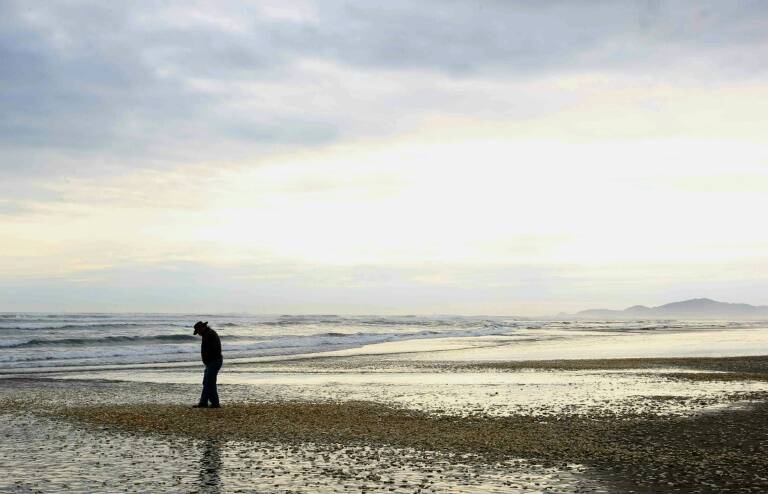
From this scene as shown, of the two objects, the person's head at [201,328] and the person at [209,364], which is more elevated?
the person's head at [201,328]

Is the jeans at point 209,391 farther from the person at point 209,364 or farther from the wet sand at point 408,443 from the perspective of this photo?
the wet sand at point 408,443

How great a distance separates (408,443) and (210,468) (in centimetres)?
403

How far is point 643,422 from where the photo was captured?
16.5m

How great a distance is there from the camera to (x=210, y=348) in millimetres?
20812

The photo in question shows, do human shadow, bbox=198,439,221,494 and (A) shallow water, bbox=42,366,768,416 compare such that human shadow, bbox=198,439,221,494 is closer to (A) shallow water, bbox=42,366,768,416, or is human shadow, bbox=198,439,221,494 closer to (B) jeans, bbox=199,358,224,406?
(B) jeans, bbox=199,358,224,406

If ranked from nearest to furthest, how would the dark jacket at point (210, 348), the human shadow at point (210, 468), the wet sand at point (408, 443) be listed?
the human shadow at point (210, 468) < the wet sand at point (408, 443) < the dark jacket at point (210, 348)

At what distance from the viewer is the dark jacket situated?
67.8ft

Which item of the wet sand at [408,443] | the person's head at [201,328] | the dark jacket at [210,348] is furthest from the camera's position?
the person's head at [201,328]

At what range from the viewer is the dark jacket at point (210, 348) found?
20672mm

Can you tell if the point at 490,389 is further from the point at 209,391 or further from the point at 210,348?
the point at 209,391

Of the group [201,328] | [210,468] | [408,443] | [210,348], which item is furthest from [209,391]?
[210,468]

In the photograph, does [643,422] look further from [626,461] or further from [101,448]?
[101,448]

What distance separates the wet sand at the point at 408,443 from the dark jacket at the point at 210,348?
162cm

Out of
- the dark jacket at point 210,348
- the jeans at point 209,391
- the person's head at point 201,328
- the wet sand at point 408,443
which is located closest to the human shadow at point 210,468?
the wet sand at point 408,443
